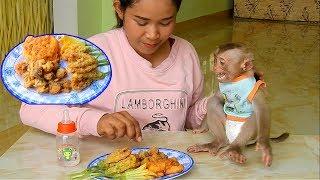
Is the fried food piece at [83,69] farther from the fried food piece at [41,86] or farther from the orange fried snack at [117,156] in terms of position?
the orange fried snack at [117,156]

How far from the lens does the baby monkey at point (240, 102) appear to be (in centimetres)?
81

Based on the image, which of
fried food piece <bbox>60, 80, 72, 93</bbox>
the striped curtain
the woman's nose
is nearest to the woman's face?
the woman's nose

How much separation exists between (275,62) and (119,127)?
377 cm

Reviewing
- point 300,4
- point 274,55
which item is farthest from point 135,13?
point 300,4

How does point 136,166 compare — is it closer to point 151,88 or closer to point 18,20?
point 151,88

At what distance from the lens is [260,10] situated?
7.99m

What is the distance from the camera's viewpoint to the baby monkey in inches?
32.1

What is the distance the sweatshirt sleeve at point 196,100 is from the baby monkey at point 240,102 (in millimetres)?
464

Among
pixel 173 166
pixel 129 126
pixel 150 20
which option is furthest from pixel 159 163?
pixel 150 20

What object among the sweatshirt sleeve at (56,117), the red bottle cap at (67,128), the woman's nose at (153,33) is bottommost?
the sweatshirt sleeve at (56,117)

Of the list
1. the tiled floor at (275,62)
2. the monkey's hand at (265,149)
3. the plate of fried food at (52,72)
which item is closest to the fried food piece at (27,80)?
the plate of fried food at (52,72)

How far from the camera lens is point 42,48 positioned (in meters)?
1.00

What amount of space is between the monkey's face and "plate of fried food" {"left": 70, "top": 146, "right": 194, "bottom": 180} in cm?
17

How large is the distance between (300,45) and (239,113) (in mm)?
4887
